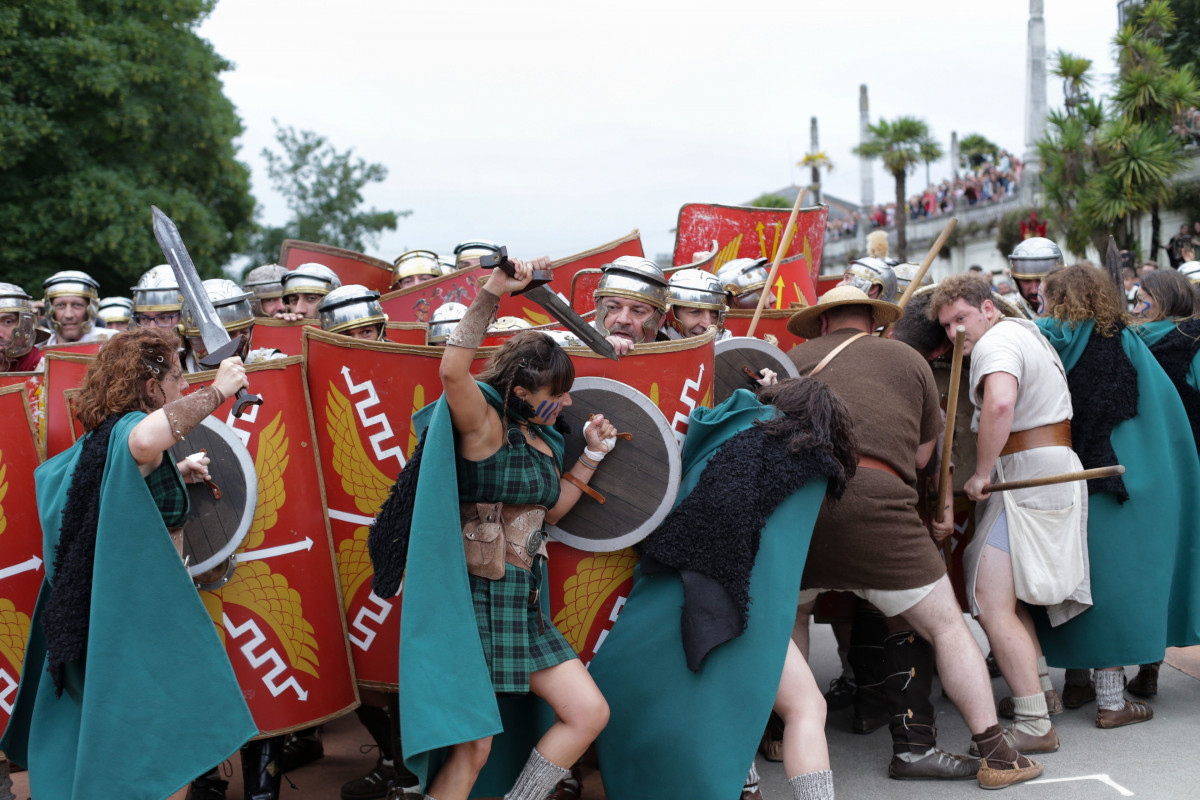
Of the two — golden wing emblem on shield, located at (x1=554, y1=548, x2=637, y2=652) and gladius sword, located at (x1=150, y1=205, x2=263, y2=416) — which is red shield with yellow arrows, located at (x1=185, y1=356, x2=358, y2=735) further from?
→ golden wing emblem on shield, located at (x1=554, y1=548, x2=637, y2=652)

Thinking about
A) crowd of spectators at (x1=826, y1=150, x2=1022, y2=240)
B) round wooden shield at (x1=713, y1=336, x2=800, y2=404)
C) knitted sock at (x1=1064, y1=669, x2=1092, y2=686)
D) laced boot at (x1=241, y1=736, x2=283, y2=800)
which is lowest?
knitted sock at (x1=1064, y1=669, x2=1092, y2=686)

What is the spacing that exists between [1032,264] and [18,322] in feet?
17.1

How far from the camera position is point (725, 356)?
13.1 feet

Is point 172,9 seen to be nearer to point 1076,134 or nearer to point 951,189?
point 1076,134

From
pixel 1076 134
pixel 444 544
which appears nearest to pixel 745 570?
pixel 444 544

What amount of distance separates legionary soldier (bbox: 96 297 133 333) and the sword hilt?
4.53 m

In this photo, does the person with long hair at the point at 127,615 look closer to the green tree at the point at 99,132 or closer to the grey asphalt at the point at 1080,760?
the grey asphalt at the point at 1080,760

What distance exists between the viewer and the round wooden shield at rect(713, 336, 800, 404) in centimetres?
397

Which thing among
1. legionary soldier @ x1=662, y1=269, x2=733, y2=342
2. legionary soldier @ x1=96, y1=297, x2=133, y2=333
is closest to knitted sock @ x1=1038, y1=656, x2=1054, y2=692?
legionary soldier @ x1=662, y1=269, x2=733, y2=342

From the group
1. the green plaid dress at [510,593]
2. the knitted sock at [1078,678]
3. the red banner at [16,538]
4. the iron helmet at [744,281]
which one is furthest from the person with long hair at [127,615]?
the knitted sock at [1078,678]

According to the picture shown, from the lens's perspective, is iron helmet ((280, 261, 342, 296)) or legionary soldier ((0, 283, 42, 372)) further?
iron helmet ((280, 261, 342, 296))

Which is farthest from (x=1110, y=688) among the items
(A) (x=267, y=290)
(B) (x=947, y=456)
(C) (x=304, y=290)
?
(A) (x=267, y=290)

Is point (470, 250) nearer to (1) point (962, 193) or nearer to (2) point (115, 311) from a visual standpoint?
(2) point (115, 311)

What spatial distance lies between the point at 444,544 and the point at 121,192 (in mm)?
14207
